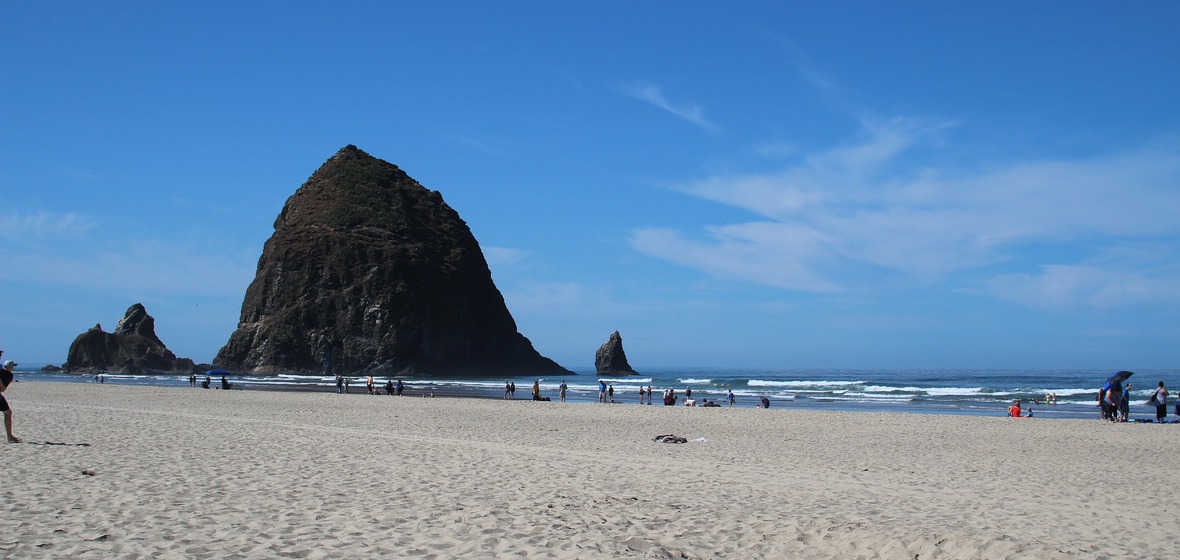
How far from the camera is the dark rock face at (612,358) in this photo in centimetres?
11594

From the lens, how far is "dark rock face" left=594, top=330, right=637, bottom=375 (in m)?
116

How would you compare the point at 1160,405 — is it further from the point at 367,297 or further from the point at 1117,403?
the point at 367,297

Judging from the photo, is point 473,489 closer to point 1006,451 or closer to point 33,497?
point 33,497

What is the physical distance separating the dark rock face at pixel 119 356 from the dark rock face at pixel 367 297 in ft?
59.4

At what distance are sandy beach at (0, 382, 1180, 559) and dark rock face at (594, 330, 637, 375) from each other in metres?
98.1

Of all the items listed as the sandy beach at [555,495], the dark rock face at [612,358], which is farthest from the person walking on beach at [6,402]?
the dark rock face at [612,358]

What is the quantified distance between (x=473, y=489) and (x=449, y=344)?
8194 cm

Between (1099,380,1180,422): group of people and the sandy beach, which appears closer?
the sandy beach

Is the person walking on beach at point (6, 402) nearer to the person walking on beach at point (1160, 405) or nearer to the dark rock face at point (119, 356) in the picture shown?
the person walking on beach at point (1160, 405)

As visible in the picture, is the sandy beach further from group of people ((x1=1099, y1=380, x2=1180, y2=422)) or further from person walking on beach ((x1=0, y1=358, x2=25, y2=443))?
group of people ((x1=1099, y1=380, x2=1180, y2=422))

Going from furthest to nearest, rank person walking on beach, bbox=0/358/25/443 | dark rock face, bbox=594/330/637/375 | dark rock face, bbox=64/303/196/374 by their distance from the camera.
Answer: dark rock face, bbox=594/330/637/375
dark rock face, bbox=64/303/196/374
person walking on beach, bbox=0/358/25/443

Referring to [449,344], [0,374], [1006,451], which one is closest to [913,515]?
[1006,451]

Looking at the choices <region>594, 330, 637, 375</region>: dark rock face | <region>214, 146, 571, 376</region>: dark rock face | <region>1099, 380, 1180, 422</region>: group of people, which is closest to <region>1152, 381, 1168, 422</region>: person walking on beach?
<region>1099, 380, 1180, 422</region>: group of people

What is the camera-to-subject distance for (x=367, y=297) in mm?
87125
